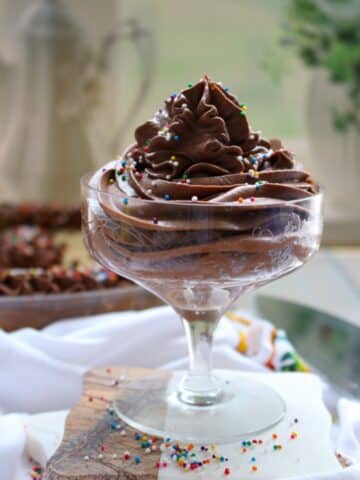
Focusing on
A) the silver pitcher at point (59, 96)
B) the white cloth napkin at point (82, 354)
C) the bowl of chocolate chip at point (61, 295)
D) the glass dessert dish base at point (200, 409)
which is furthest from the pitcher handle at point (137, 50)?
the glass dessert dish base at point (200, 409)

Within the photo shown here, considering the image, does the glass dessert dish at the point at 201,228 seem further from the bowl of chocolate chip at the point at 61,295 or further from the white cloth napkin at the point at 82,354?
the bowl of chocolate chip at the point at 61,295

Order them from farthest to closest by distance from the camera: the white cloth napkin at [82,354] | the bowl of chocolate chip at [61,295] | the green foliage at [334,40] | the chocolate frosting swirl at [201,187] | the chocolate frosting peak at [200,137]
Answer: the green foliage at [334,40] < the bowl of chocolate chip at [61,295] < the white cloth napkin at [82,354] < the chocolate frosting peak at [200,137] < the chocolate frosting swirl at [201,187]

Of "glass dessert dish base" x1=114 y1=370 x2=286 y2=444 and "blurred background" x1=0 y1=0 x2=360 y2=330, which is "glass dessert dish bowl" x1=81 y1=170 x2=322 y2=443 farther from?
"blurred background" x1=0 y1=0 x2=360 y2=330

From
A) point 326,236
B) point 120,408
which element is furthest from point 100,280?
point 326,236

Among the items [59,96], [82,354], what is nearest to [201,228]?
[82,354]

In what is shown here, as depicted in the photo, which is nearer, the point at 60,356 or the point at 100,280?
the point at 60,356

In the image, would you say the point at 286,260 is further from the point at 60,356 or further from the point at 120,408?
the point at 60,356

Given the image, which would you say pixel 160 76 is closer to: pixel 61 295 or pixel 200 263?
pixel 61 295
